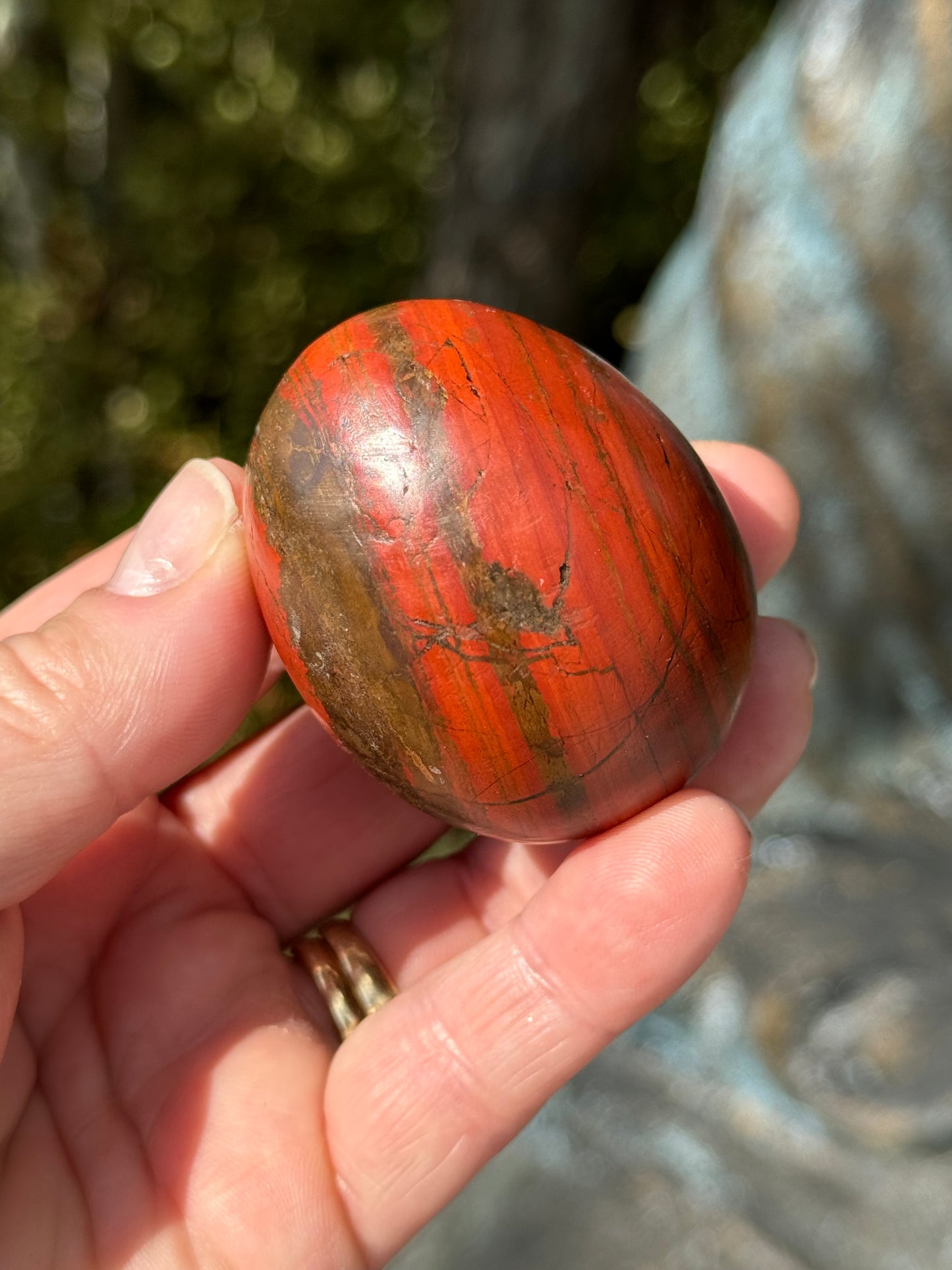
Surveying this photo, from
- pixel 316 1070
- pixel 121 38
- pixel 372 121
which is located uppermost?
pixel 121 38

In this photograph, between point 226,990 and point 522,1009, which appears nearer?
point 522,1009

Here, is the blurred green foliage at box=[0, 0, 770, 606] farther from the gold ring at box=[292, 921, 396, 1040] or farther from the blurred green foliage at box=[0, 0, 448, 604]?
the gold ring at box=[292, 921, 396, 1040]

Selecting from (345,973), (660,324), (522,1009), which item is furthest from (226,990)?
(660,324)

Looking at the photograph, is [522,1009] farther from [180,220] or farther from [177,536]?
[180,220]

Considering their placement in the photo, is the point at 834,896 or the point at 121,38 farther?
the point at 121,38

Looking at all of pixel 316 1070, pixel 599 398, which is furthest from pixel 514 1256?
pixel 599 398

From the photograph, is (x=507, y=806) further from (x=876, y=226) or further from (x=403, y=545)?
(x=876, y=226)

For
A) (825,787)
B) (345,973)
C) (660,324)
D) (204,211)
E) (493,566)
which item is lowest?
(825,787)
